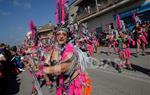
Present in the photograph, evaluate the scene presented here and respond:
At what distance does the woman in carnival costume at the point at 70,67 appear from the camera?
3.67m

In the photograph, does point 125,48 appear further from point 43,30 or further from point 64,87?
point 43,30

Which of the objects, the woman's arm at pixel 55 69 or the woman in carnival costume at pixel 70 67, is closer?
the woman's arm at pixel 55 69

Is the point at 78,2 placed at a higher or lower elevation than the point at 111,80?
higher

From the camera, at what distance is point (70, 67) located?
3611 mm

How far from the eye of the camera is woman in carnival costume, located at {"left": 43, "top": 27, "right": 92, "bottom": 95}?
367 cm

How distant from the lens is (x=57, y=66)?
3.24 metres

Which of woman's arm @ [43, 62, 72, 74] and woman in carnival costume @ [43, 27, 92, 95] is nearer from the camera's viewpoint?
woman's arm @ [43, 62, 72, 74]

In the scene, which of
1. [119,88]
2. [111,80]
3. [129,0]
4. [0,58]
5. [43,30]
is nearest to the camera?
[119,88]

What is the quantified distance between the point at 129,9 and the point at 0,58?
56.0ft

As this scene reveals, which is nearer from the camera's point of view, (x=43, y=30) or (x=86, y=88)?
(x=86, y=88)

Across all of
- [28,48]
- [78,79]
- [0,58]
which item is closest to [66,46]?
[78,79]

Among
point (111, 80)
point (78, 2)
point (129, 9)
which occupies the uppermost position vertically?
point (78, 2)

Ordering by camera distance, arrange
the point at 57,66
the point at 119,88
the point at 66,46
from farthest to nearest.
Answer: the point at 119,88 → the point at 66,46 → the point at 57,66

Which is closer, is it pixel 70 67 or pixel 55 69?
pixel 55 69
